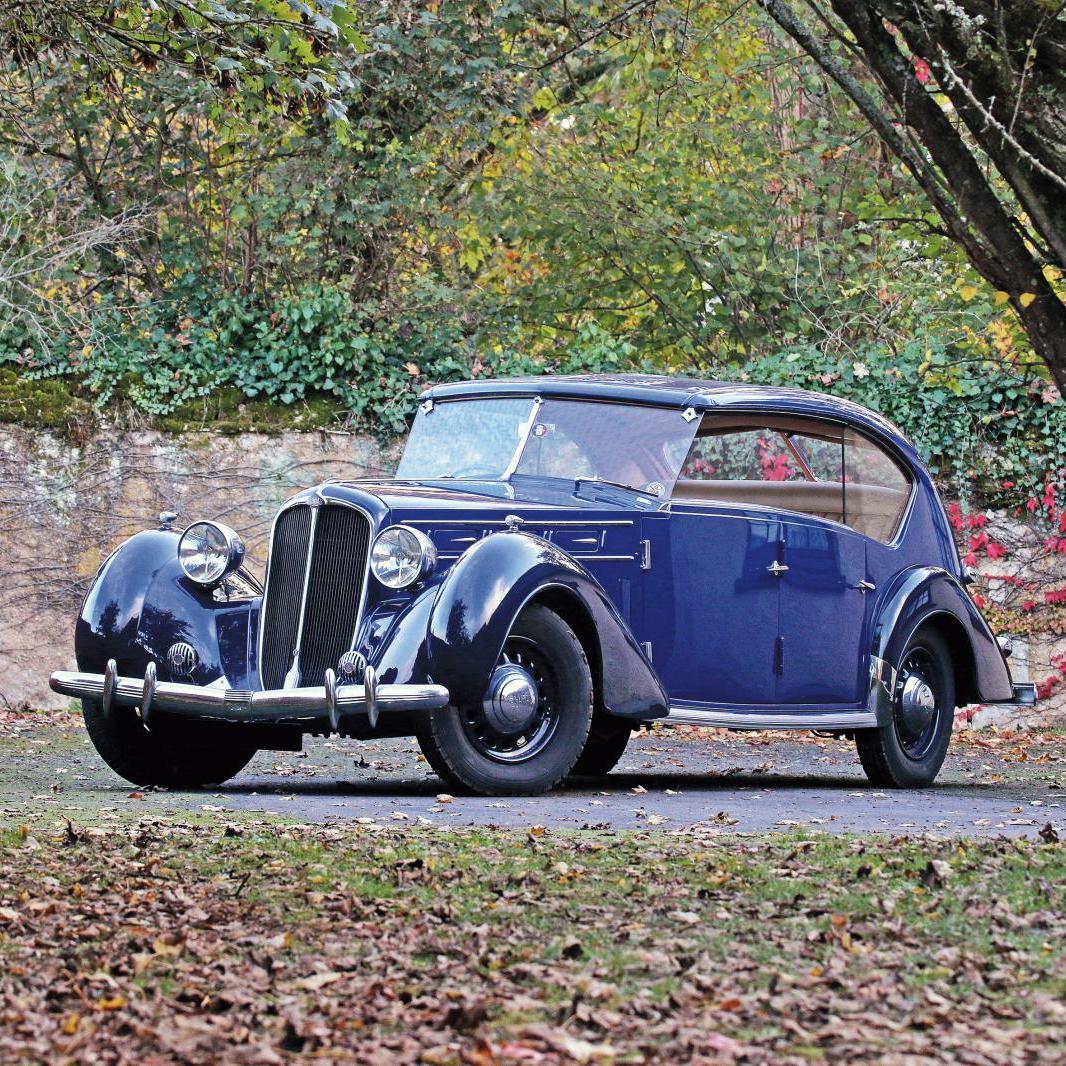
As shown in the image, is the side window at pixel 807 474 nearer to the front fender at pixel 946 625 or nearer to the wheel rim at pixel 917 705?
the front fender at pixel 946 625

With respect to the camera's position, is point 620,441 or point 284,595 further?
point 620,441

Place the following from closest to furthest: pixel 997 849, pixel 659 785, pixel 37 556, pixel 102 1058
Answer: pixel 102 1058, pixel 997 849, pixel 659 785, pixel 37 556

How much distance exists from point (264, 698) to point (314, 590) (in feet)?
2.23

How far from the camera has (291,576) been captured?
8.81 metres

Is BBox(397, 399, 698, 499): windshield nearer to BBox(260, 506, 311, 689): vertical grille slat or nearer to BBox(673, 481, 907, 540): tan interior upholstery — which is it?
BBox(673, 481, 907, 540): tan interior upholstery

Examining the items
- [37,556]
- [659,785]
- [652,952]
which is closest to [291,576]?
[659,785]

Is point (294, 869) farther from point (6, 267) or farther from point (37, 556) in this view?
point (6, 267)

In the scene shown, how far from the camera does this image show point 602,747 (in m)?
10.3

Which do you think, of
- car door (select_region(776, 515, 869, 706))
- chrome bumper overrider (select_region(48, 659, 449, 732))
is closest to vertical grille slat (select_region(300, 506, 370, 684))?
chrome bumper overrider (select_region(48, 659, 449, 732))

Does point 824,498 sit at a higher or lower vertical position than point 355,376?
lower

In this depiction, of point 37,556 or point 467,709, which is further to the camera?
point 37,556

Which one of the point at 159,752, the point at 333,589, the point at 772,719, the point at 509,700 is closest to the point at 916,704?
the point at 772,719

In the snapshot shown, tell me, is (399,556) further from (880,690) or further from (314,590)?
(880,690)

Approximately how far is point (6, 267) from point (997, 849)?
40.9ft
